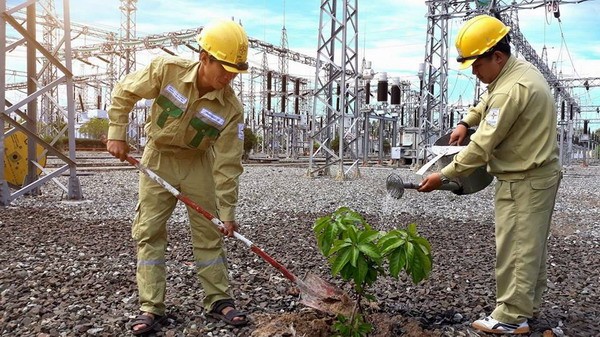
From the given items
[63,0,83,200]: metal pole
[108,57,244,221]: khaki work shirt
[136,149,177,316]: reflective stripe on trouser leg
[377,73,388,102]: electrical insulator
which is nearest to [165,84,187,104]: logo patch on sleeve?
[108,57,244,221]: khaki work shirt

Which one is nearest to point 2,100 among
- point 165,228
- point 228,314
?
point 165,228

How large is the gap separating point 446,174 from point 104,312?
2.32 m

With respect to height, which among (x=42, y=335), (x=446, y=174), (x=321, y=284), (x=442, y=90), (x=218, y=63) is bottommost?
(x=42, y=335)

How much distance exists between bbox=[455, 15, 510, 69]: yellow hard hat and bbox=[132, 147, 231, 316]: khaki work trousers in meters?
1.71

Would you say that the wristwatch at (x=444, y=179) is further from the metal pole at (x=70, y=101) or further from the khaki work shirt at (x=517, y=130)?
the metal pole at (x=70, y=101)

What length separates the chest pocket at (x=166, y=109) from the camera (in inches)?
125

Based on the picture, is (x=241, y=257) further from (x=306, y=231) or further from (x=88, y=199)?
(x=88, y=199)

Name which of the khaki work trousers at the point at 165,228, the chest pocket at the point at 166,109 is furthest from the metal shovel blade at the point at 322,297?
the chest pocket at the point at 166,109

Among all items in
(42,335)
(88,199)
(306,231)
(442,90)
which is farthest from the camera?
(442,90)

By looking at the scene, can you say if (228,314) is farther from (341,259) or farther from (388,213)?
(388,213)

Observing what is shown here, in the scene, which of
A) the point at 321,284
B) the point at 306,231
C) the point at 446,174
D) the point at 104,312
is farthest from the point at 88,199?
the point at 446,174

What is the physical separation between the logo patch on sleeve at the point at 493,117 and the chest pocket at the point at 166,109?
1757 millimetres

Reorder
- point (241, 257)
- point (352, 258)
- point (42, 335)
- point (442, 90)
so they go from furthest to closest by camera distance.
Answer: point (442, 90)
point (241, 257)
point (42, 335)
point (352, 258)

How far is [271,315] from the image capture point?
3.45m
